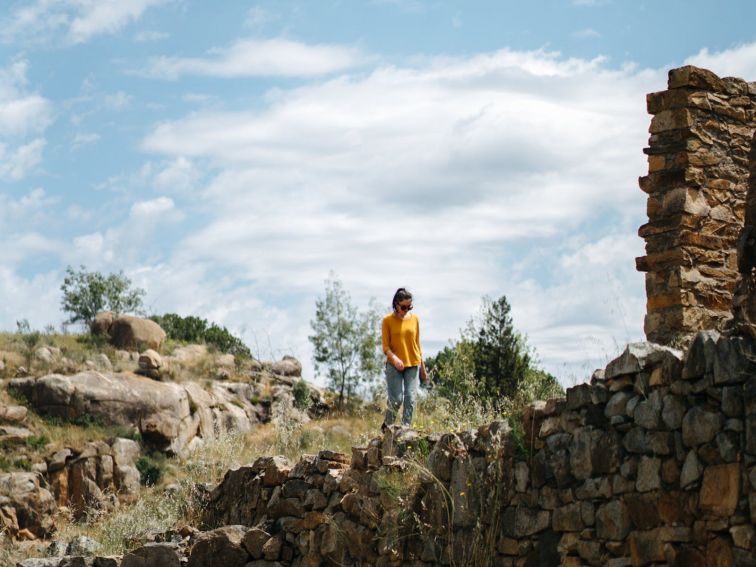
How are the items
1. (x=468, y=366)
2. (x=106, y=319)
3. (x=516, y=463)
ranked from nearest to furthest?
(x=516, y=463), (x=468, y=366), (x=106, y=319)

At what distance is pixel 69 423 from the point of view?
80.1 feet

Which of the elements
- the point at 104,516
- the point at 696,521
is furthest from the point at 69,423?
the point at 696,521

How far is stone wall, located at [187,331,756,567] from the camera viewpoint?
23.1ft

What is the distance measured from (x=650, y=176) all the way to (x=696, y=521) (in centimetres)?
416

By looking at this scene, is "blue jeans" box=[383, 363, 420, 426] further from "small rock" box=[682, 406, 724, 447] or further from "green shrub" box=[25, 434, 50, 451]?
"green shrub" box=[25, 434, 50, 451]

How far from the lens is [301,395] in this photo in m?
28.9

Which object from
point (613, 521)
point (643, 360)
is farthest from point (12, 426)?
point (643, 360)

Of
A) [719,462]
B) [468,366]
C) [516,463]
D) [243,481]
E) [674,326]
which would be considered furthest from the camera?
[468,366]

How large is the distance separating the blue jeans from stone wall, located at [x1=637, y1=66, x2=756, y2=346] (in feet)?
10.6

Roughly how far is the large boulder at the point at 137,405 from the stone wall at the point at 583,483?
1364 centimetres

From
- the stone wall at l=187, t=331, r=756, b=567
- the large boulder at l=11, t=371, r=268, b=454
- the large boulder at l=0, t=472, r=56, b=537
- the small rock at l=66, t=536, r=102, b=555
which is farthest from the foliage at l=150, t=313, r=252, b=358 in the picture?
the stone wall at l=187, t=331, r=756, b=567

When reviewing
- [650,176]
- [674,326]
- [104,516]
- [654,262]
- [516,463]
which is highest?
[650,176]

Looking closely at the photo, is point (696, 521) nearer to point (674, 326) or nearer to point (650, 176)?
point (674, 326)

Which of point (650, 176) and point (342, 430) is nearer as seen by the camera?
point (650, 176)
